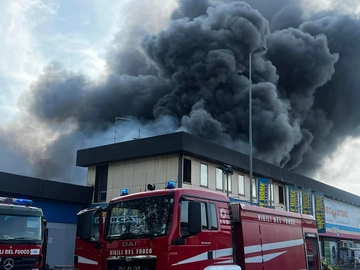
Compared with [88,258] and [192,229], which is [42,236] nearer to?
[88,258]

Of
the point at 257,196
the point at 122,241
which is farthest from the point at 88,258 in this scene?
the point at 257,196

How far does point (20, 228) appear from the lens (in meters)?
11.5

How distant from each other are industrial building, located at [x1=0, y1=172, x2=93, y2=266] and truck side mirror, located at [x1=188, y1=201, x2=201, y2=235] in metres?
13.6

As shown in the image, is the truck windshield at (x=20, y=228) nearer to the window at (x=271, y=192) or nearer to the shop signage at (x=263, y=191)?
the shop signage at (x=263, y=191)

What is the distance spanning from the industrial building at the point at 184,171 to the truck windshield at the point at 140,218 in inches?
446

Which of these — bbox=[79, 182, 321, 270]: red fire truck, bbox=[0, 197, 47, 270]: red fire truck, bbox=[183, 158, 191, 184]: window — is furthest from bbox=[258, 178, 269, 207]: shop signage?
bbox=[0, 197, 47, 270]: red fire truck

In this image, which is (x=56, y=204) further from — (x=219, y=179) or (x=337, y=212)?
(x=337, y=212)

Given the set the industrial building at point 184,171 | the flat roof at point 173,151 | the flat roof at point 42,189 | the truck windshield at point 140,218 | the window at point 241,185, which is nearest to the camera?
the truck windshield at point 140,218

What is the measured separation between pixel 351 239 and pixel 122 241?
113 ft

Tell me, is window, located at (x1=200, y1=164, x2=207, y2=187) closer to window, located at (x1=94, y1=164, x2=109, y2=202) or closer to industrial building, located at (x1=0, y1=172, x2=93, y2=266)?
window, located at (x1=94, y1=164, x2=109, y2=202)

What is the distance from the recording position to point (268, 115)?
35500mm

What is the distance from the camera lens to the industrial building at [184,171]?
20328 mm

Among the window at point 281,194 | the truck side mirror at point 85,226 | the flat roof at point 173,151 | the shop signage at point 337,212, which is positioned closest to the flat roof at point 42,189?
the flat roof at point 173,151

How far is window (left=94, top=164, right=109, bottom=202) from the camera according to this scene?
2255 cm
